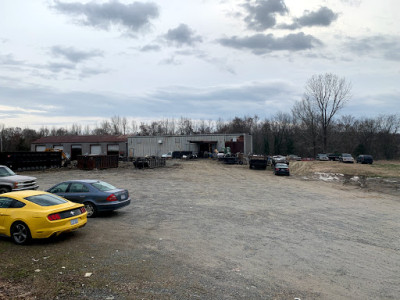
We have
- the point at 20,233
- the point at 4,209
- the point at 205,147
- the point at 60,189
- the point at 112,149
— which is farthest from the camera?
the point at 205,147

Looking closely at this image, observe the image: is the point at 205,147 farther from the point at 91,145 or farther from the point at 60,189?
the point at 60,189

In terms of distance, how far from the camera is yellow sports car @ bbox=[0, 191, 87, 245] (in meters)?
7.81

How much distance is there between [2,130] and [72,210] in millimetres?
106739

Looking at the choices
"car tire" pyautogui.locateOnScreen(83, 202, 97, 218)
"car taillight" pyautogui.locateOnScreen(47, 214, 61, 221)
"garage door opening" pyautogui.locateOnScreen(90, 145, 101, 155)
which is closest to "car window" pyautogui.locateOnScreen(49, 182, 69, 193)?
"car tire" pyautogui.locateOnScreen(83, 202, 97, 218)

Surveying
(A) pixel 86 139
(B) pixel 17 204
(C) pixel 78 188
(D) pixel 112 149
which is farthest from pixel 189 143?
(B) pixel 17 204

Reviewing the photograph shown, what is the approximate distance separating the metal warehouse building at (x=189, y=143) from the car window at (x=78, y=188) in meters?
44.4

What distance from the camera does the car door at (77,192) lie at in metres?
11.8

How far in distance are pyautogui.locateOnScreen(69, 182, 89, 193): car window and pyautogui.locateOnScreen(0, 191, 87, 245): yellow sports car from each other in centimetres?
319

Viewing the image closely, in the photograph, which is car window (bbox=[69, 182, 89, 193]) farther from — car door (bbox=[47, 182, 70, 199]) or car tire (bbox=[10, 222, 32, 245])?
car tire (bbox=[10, 222, 32, 245])

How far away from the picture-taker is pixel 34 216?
25.7 ft

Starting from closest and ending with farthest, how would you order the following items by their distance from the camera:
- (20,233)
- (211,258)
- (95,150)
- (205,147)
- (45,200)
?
(211,258) < (20,233) < (45,200) < (95,150) < (205,147)

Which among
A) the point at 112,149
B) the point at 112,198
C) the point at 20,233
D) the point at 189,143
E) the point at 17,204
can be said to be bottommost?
the point at 20,233

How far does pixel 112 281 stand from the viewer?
19.4 feet

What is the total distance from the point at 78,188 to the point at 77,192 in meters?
0.16
